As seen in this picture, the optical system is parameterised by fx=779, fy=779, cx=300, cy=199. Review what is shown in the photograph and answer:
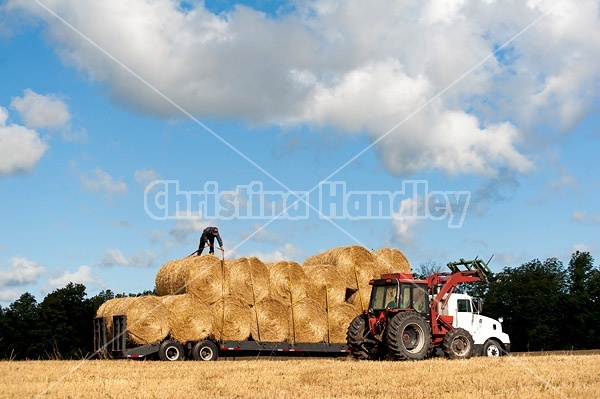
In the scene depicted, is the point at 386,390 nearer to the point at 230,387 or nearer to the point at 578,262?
the point at 230,387

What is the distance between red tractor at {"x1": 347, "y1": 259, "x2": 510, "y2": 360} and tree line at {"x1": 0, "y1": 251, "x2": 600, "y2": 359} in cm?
2079

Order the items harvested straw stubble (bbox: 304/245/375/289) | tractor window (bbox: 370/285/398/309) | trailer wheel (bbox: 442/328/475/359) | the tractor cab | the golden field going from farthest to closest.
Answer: harvested straw stubble (bbox: 304/245/375/289)
tractor window (bbox: 370/285/398/309)
the tractor cab
trailer wheel (bbox: 442/328/475/359)
the golden field

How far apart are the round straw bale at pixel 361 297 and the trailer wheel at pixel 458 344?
4670 millimetres

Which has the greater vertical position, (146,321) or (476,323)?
(146,321)

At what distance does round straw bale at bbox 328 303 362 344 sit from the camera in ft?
77.1

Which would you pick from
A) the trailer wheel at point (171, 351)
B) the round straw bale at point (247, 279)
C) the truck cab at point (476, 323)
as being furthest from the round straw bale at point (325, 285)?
the trailer wheel at point (171, 351)

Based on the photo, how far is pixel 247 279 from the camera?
2252cm

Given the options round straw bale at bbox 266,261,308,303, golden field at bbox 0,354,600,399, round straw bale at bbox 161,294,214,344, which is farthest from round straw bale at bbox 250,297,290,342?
golden field at bbox 0,354,600,399

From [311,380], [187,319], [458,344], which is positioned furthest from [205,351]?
[311,380]

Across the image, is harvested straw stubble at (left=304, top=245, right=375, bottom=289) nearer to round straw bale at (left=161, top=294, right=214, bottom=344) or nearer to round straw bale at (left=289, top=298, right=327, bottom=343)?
round straw bale at (left=289, top=298, right=327, bottom=343)

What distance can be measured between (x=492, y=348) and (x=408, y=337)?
3338 millimetres

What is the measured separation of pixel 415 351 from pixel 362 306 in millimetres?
4880

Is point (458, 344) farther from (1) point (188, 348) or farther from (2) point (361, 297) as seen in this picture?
(1) point (188, 348)

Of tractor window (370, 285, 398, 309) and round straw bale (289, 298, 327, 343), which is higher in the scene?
tractor window (370, 285, 398, 309)
